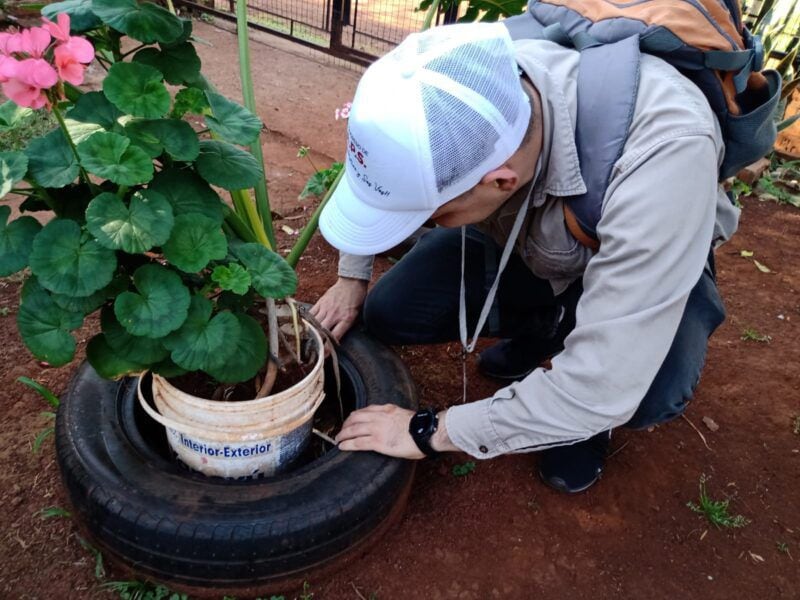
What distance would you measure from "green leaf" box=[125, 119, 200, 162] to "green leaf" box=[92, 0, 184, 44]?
0.14 meters

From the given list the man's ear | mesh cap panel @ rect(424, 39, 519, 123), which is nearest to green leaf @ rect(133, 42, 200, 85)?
mesh cap panel @ rect(424, 39, 519, 123)

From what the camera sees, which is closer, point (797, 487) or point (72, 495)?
point (72, 495)

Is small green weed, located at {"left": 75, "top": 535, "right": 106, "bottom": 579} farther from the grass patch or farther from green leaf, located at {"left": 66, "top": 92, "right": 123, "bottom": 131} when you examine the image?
the grass patch

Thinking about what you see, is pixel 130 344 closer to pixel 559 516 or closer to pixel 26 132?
pixel 559 516

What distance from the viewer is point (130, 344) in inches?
50.4

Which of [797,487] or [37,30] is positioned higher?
[37,30]

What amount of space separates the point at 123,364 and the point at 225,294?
0.24 metres

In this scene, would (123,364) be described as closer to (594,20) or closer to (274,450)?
(274,450)

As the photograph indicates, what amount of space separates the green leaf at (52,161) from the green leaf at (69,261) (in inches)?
2.8

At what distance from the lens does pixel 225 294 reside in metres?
1.41

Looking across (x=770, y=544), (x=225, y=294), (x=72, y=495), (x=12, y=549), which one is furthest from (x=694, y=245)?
(x=12, y=549)

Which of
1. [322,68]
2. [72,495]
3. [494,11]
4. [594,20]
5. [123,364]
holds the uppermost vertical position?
[594,20]

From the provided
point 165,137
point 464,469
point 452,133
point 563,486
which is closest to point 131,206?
point 165,137

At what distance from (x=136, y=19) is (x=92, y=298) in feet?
1.59
